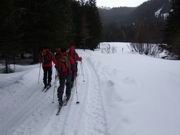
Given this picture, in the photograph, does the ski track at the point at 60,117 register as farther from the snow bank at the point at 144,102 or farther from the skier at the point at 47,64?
the skier at the point at 47,64

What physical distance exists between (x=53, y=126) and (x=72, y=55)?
5574 mm

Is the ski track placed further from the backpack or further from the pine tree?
the pine tree

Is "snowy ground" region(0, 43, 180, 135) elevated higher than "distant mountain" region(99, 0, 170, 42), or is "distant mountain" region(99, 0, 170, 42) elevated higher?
"distant mountain" region(99, 0, 170, 42)

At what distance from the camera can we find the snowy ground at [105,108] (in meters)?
9.30

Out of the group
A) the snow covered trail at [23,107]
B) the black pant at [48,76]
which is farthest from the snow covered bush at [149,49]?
the black pant at [48,76]

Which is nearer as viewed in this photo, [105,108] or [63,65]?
[105,108]

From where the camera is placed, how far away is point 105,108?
446 inches

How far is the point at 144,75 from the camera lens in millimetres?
15992

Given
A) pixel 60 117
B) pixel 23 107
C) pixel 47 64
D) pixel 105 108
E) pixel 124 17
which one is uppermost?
pixel 124 17

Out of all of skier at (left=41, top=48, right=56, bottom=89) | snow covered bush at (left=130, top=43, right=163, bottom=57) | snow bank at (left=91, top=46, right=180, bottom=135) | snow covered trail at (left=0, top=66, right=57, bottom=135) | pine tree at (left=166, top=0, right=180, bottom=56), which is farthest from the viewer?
snow covered bush at (left=130, top=43, right=163, bottom=57)

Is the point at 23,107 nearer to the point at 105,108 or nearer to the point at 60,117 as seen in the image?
the point at 60,117

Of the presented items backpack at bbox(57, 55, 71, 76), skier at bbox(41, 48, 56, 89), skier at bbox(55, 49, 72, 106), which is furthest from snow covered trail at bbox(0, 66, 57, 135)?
backpack at bbox(57, 55, 71, 76)

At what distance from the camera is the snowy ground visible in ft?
30.5

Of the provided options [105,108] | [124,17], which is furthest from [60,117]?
[124,17]
